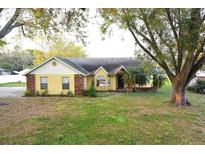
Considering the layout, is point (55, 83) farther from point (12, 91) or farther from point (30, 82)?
point (12, 91)

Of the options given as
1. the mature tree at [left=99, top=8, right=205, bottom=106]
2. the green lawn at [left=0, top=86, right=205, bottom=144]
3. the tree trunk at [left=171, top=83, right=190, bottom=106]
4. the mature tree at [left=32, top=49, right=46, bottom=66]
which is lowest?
the green lawn at [left=0, top=86, right=205, bottom=144]

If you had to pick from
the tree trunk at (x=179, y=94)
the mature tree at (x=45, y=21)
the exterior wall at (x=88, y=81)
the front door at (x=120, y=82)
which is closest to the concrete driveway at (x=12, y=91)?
the mature tree at (x=45, y=21)

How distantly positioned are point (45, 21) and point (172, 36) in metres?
2.10

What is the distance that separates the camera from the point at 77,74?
4.68m

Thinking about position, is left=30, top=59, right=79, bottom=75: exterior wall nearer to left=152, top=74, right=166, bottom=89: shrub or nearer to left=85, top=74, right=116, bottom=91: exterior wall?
left=85, top=74, right=116, bottom=91: exterior wall

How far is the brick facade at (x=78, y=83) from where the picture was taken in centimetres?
480

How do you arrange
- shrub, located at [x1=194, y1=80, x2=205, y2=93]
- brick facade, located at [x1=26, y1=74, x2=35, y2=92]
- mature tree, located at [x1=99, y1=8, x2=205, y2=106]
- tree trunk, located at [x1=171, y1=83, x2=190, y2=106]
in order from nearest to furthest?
brick facade, located at [x1=26, y1=74, x2=35, y2=92]
mature tree, located at [x1=99, y1=8, x2=205, y2=106]
shrub, located at [x1=194, y1=80, x2=205, y2=93]
tree trunk, located at [x1=171, y1=83, x2=190, y2=106]

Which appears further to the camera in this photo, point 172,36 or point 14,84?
point 172,36

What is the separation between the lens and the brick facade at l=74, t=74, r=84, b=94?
480 centimetres

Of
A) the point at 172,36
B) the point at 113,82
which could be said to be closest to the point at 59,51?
the point at 113,82

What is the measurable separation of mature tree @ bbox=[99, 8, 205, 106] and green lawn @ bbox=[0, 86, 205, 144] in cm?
101

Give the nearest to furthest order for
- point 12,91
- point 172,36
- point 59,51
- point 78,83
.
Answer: point 12,91 < point 59,51 < point 78,83 < point 172,36

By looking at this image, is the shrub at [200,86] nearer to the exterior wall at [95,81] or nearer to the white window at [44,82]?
the exterior wall at [95,81]

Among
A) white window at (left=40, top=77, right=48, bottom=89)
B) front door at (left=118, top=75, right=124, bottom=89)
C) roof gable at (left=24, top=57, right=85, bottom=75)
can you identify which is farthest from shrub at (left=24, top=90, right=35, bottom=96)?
front door at (left=118, top=75, right=124, bottom=89)
